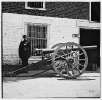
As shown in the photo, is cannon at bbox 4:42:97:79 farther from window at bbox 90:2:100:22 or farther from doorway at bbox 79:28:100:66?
window at bbox 90:2:100:22

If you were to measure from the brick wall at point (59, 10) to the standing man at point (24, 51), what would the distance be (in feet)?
3.20

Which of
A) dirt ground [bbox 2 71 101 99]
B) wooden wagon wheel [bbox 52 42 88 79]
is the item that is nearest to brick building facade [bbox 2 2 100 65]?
wooden wagon wheel [bbox 52 42 88 79]

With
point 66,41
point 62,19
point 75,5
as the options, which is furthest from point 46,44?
point 75,5

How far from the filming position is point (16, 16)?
6.12 metres

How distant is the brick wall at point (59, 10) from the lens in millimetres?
6255

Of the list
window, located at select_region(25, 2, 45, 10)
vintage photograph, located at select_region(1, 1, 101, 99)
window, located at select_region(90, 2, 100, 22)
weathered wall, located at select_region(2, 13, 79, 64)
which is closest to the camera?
vintage photograph, located at select_region(1, 1, 101, 99)

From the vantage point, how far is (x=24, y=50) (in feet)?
19.2

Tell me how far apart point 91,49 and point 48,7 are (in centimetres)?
195

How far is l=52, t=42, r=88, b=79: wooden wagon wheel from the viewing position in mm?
6180

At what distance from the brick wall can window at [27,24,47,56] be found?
19.3 inches

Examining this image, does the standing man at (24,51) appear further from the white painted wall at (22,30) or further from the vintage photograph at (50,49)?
the white painted wall at (22,30)

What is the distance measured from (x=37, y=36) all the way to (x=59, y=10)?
46.7 inches

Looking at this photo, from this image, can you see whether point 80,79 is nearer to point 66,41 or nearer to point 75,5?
point 66,41

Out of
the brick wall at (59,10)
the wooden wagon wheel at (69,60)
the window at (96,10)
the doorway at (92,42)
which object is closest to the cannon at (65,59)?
the wooden wagon wheel at (69,60)
